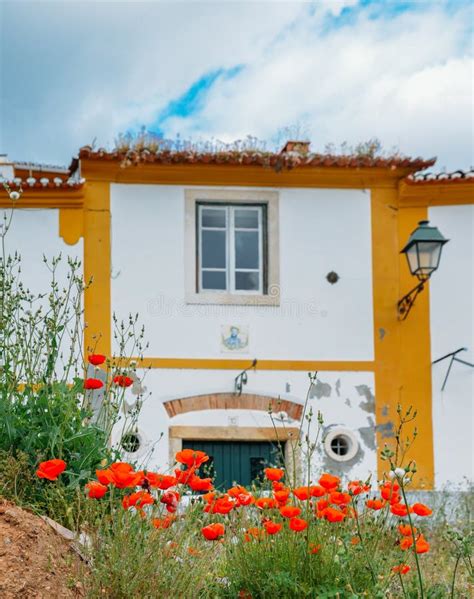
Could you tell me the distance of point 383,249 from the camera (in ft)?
43.9

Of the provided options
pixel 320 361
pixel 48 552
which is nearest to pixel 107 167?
pixel 320 361

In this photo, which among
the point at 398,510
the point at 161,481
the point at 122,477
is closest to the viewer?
the point at 122,477

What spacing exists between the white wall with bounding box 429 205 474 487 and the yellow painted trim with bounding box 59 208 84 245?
173 inches

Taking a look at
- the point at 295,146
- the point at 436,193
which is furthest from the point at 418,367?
the point at 295,146

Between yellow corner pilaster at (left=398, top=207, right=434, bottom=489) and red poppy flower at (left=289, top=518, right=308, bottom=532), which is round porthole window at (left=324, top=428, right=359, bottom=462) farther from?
red poppy flower at (left=289, top=518, right=308, bottom=532)

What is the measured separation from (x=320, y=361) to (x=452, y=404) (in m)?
1.71

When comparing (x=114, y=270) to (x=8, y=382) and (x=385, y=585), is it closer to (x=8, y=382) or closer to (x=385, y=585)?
(x=8, y=382)

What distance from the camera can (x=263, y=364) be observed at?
12938 millimetres

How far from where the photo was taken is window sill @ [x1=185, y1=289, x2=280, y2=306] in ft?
42.5

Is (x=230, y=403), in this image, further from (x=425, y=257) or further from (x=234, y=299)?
(x=425, y=257)

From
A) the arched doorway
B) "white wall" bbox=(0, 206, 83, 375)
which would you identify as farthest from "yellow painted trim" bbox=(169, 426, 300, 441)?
"white wall" bbox=(0, 206, 83, 375)

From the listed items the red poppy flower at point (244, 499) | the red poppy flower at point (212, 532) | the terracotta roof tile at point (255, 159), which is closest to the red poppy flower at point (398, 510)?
the red poppy flower at point (244, 499)

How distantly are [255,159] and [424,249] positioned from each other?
232 cm

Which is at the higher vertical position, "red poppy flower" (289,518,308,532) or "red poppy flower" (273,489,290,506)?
"red poppy flower" (273,489,290,506)
